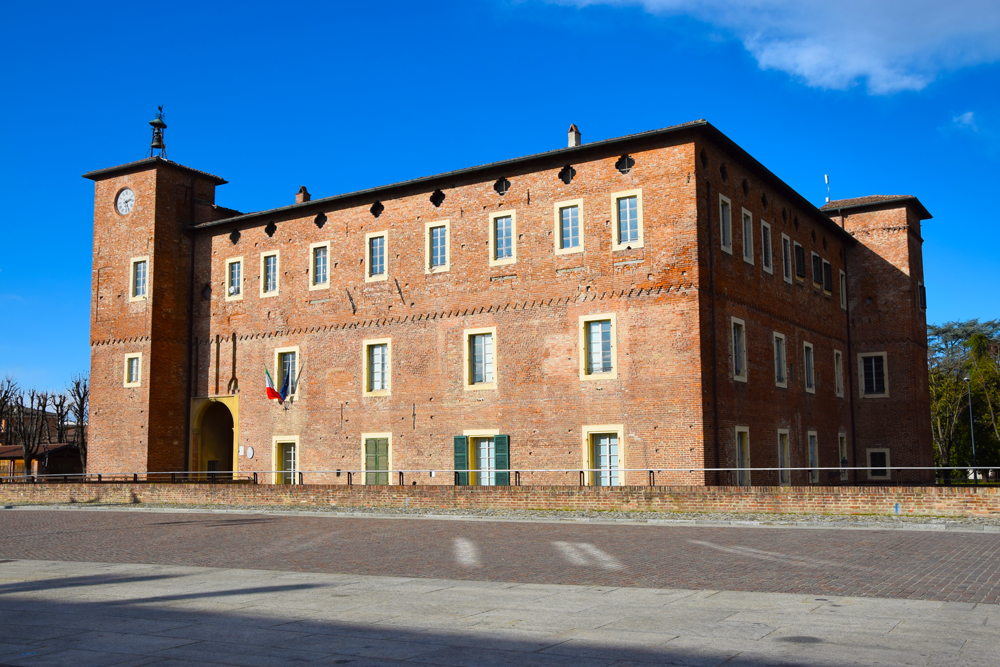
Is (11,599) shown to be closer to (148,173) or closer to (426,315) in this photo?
(426,315)

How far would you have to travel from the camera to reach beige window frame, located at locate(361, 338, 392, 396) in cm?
2850

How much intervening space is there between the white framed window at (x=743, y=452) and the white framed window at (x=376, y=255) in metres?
11.9

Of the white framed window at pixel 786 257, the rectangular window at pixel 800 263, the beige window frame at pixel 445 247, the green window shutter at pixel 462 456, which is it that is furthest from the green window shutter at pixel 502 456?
the rectangular window at pixel 800 263

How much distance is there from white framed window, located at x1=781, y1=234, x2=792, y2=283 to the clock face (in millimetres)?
23103

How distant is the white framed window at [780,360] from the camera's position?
92.5 feet

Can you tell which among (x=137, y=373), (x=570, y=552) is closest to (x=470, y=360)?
(x=137, y=373)

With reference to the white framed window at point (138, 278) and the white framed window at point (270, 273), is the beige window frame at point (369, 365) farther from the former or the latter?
the white framed window at point (138, 278)

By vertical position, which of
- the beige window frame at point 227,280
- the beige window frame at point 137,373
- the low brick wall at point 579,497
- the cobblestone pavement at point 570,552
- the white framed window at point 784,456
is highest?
the beige window frame at point 227,280

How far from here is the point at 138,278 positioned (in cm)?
3319

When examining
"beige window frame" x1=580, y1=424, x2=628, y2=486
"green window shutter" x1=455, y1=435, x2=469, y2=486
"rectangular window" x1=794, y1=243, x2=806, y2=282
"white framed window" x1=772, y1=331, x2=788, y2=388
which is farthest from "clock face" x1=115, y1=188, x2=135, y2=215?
"rectangular window" x1=794, y1=243, x2=806, y2=282

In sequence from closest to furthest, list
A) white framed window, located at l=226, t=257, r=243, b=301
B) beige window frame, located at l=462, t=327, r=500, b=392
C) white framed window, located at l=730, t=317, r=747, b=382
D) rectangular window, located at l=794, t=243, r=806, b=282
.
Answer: white framed window, located at l=730, t=317, r=747, b=382 → beige window frame, located at l=462, t=327, r=500, b=392 → rectangular window, located at l=794, t=243, r=806, b=282 → white framed window, located at l=226, t=257, r=243, b=301

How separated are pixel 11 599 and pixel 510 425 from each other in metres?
17.4

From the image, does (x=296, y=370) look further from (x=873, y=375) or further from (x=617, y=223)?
(x=873, y=375)

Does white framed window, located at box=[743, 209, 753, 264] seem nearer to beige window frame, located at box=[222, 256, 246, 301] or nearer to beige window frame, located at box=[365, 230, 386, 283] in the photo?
beige window frame, located at box=[365, 230, 386, 283]
